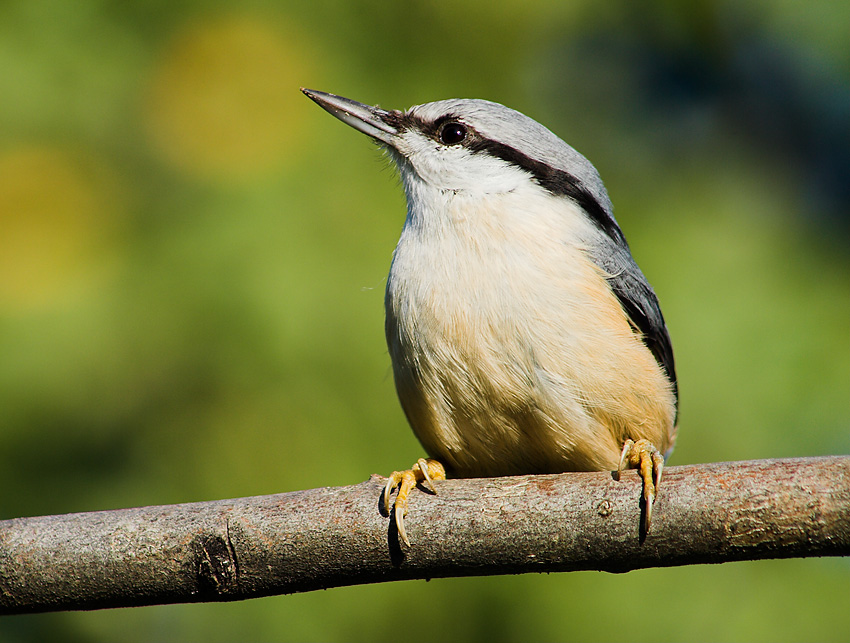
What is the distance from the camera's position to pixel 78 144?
173 inches

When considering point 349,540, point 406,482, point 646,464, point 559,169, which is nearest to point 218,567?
point 349,540

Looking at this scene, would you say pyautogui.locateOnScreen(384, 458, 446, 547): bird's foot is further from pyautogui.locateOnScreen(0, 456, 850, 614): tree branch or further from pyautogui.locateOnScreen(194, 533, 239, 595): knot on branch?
pyautogui.locateOnScreen(194, 533, 239, 595): knot on branch

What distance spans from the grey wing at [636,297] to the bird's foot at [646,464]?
20.3 inches

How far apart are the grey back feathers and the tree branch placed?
1.02 metres

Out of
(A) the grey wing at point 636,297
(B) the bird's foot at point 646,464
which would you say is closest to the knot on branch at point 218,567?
(B) the bird's foot at point 646,464

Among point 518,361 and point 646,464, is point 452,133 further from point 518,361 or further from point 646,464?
point 646,464

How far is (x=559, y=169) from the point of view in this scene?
3381mm

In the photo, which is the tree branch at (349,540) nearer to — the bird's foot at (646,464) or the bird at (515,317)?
the bird's foot at (646,464)

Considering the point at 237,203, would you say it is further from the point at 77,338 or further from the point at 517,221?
the point at 517,221

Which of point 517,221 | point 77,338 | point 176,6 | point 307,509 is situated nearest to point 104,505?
point 77,338

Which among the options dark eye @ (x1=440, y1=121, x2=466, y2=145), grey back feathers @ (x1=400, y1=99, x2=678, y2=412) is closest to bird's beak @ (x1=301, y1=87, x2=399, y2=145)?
grey back feathers @ (x1=400, y1=99, x2=678, y2=412)

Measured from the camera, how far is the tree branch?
234 cm

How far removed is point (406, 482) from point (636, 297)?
126cm

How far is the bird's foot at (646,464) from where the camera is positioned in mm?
2330
